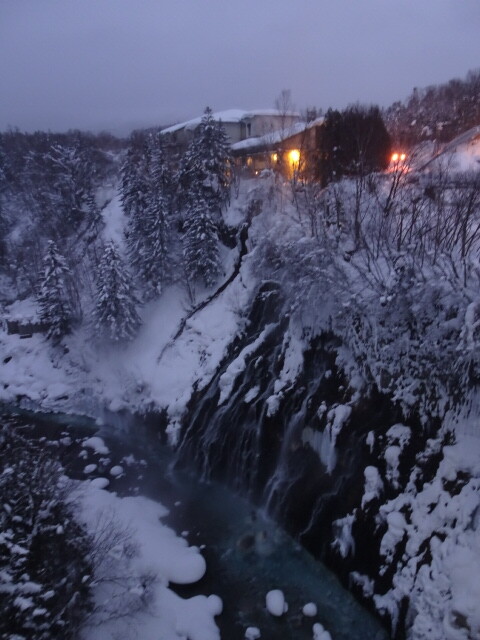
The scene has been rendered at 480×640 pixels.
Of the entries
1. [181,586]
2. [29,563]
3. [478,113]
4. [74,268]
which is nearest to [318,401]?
[181,586]

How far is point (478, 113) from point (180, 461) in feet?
125

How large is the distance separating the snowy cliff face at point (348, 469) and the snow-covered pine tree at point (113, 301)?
7662mm

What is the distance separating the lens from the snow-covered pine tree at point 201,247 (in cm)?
2462

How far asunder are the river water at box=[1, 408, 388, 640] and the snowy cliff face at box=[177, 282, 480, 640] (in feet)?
1.81

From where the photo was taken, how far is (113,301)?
950 inches

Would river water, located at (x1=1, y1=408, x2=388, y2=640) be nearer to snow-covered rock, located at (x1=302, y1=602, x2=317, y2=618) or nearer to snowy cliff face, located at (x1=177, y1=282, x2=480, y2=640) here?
snow-covered rock, located at (x1=302, y1=602, x2=317, y2=618)

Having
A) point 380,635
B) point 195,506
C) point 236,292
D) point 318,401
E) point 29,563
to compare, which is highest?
point 236,292

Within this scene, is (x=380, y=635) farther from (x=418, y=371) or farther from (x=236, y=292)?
(x=236, y=292)

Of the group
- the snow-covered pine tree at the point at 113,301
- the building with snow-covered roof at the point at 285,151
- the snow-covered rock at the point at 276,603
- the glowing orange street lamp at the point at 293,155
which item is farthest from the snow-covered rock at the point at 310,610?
the glowing orange street lamp at the point at 293,155

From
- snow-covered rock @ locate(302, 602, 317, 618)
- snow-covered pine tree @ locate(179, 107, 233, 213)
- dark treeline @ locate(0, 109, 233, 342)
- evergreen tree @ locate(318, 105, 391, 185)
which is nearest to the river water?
snow-covered rock @ locate(302, 602, 317, 618)

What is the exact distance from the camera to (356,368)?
560 inches

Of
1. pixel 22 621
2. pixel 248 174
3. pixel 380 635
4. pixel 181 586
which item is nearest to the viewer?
pixel 22 621

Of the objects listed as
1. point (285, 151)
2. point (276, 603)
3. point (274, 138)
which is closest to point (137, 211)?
point (285, 151)

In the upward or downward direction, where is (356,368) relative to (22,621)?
upward
